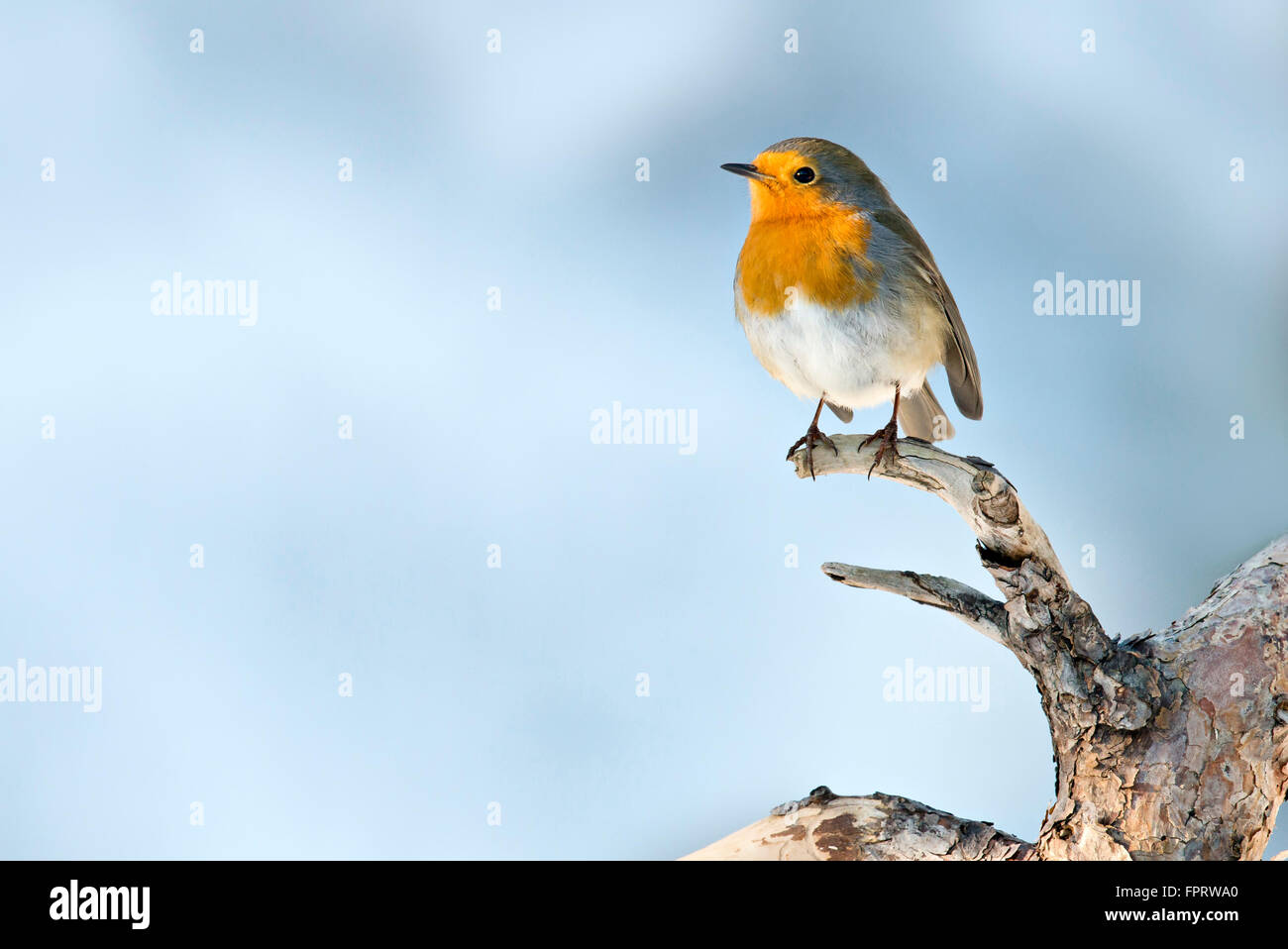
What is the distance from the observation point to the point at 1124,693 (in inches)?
94.3

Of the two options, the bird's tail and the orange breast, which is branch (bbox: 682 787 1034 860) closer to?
the bird's tail

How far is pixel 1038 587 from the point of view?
2.41 m

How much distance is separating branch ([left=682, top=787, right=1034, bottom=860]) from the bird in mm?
990

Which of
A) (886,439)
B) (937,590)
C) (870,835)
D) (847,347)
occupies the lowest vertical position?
(870,835)

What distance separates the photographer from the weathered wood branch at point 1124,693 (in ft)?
7.87

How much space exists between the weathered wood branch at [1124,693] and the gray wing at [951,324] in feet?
1.25

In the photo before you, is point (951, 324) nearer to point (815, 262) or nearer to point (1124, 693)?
point (815, 262)

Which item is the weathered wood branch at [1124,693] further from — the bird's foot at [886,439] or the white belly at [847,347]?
the white belly at [847,347]

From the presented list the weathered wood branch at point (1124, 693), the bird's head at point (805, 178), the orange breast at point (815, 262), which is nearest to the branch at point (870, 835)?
the weathered wood branch at point (1124, 693)

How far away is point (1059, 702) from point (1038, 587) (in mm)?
298

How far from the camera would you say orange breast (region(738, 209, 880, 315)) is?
7.99 ft

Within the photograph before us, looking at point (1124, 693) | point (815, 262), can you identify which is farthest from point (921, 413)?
point (1124, 693)

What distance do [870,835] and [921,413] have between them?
1211 millimetres
